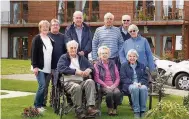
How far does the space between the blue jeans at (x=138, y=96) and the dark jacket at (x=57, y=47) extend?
5.72 feet

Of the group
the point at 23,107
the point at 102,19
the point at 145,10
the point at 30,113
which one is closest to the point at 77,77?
the point at 30,113

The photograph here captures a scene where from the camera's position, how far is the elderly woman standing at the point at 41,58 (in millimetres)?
8695

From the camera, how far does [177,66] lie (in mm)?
15109

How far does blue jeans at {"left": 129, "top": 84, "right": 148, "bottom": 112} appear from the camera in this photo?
8.11 meters

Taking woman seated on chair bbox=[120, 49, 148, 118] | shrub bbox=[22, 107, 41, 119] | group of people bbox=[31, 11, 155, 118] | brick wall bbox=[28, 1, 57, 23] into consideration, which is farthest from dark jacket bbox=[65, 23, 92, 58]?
brick wall bbox=[28, 1, 57, 23]

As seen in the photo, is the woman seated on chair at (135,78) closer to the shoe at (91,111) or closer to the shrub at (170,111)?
the shoe at (91,111)

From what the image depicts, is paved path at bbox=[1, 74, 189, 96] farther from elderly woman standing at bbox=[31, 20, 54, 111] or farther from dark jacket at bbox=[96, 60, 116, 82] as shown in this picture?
elderly woman standing at bbox=[31, 20, 54, 111]

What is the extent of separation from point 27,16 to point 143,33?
1055 centimetres

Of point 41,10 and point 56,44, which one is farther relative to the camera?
point 41,10

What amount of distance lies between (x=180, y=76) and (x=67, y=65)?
7591 millimetres

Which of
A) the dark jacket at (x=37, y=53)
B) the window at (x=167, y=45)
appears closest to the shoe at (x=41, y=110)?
the dark jacket at (x=37, y=53)

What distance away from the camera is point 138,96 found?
Result: 813 centimetres

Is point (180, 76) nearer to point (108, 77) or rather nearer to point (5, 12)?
point (108, 77)

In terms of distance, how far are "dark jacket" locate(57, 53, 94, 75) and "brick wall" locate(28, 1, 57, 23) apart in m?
Answer: 27.7
